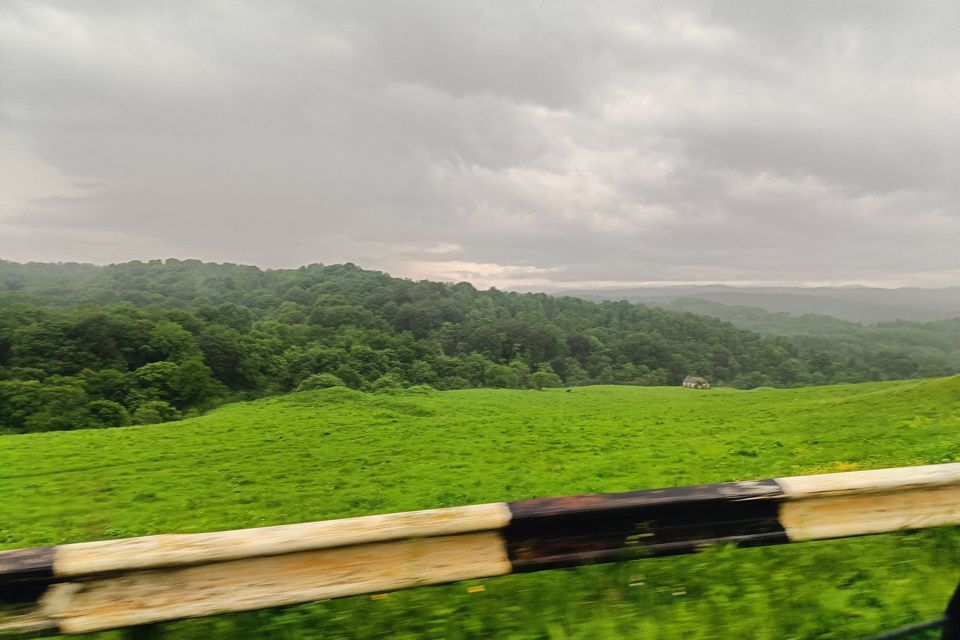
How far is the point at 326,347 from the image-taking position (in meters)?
76.2

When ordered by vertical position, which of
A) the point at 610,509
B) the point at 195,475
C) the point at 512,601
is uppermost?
the point at 610,509

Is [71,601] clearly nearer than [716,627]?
Yes

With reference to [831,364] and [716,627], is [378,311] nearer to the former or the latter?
[831,364]

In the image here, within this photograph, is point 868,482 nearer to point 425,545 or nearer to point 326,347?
point 425,545

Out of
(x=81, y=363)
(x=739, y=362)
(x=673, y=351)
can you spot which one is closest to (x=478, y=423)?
(x=81, y=363)

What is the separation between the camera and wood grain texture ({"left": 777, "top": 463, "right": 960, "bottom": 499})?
294 cm

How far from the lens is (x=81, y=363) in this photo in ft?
173

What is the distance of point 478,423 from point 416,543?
82.0 feet

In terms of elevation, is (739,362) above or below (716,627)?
below

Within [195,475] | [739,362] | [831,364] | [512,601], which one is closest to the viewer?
[512,601]

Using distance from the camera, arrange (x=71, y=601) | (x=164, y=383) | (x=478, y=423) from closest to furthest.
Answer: (x=71, y=601), (x=478, y=423), (x=164, y=383)

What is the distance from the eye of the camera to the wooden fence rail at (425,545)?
225 centimetres

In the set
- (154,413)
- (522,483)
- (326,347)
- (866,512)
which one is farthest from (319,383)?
(866,512)

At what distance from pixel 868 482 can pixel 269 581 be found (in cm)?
328
